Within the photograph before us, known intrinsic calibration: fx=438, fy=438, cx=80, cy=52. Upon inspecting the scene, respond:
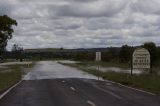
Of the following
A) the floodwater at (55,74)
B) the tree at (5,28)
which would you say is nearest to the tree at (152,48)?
the floodwater at (55,74)

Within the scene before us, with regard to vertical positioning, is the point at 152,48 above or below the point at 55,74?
above

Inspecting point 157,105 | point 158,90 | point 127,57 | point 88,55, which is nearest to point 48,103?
point 157,105

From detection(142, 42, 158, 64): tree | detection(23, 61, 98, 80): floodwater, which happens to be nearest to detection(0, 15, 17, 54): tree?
detection(23, 61, 98, 80): floodwater

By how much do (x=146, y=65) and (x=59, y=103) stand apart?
17.1 m

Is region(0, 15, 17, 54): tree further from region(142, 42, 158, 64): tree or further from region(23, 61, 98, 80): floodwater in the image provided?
region(142, 42, 158, 64): tree

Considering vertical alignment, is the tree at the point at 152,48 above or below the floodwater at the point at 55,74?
above

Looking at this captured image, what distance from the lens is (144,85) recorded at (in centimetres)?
2644

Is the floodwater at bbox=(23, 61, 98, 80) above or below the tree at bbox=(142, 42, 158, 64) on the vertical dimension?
below

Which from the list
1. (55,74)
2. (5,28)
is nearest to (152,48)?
(55,74)

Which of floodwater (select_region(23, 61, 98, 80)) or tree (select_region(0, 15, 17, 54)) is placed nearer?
floodwater (select_region(23, 61, 98, 80))

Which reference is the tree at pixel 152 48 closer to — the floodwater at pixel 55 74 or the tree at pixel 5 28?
the floodwater at pixel 55 74

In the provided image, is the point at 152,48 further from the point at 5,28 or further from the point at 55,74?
the point at 5,28

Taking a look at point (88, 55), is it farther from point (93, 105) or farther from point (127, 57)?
point (93, 105)

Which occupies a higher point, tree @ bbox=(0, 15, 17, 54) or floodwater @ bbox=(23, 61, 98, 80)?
tree @ bbox=(0, 15, 17, 54)
